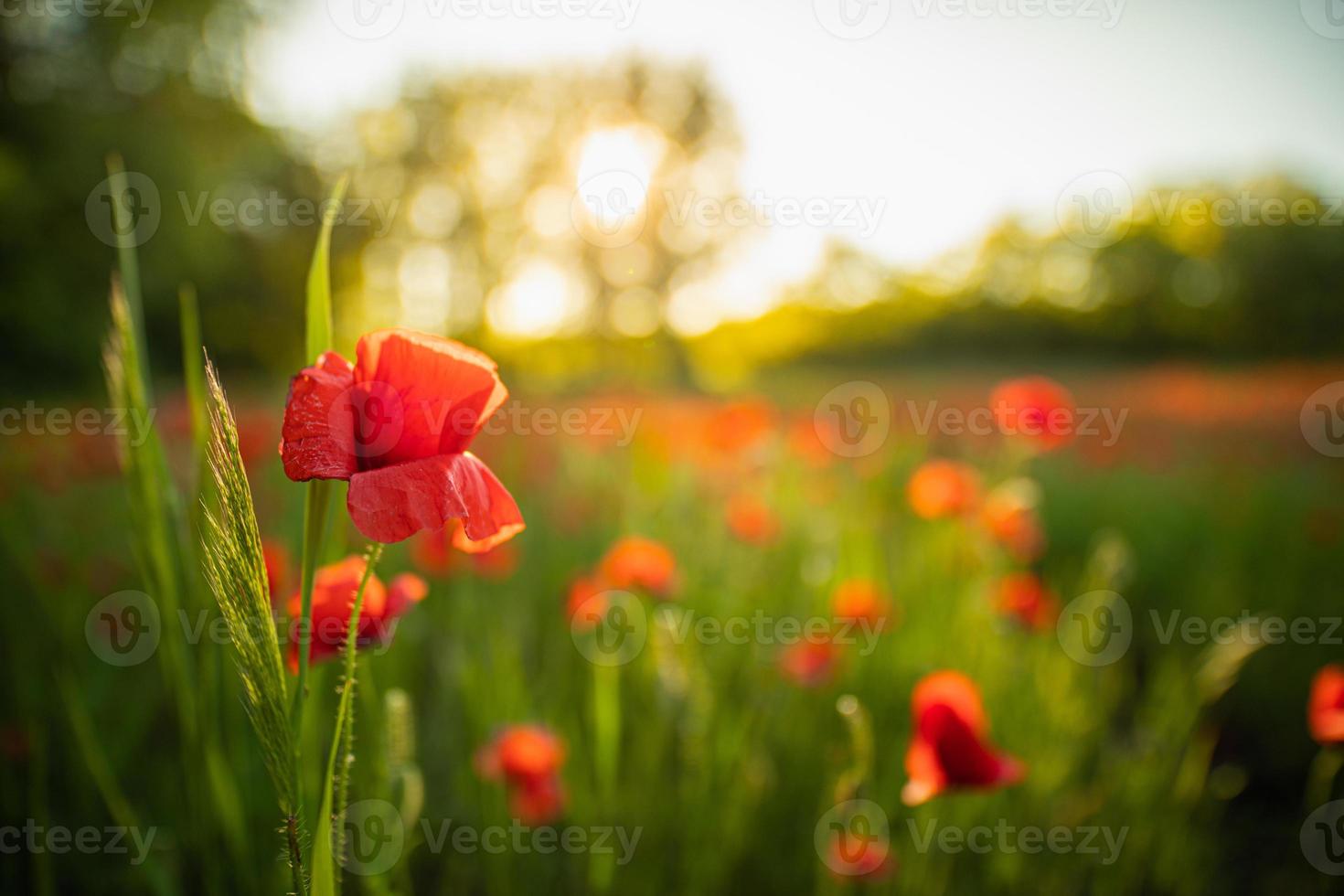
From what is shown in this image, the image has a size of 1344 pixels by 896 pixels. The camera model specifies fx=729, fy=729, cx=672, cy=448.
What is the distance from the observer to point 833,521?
2646 mm

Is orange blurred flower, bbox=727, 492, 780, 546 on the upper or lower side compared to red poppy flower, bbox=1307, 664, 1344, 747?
upper

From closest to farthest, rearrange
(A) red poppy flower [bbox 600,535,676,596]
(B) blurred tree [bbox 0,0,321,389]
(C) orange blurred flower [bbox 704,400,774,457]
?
(A) red poppy flower [bbox 600,535,676,596] < (C) orange blurred flower [bbox 704,400,774,457] < (B) blurred tree [bbox 0,0,321,389]

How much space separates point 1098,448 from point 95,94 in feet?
44.8

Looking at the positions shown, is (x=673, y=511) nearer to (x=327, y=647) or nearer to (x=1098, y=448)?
(x=327, y=647)

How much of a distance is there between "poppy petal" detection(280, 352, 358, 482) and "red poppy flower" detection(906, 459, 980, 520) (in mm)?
→ 2032

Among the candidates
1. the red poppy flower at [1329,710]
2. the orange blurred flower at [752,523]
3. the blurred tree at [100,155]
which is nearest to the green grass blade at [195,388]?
the orange blurred flower at [752,523]

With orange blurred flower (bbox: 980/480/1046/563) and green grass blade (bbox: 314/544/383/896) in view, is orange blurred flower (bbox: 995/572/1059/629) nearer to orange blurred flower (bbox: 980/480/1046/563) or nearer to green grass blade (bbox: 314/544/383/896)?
orange blurred flower (bbox: 980/480/1046/563)

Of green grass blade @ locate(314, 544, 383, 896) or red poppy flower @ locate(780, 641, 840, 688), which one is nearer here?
green grass blade @ locate(314, 544, 383, 896)

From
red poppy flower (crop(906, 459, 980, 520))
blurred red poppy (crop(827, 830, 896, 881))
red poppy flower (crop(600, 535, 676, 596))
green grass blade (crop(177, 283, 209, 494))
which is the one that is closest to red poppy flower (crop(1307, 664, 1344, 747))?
blurred red poppy (crop(827, 830, 896, 881))

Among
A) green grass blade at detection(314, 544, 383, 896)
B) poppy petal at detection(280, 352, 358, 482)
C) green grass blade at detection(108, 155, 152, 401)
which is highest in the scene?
green grass blade at detection(108, 155, 152, 401)

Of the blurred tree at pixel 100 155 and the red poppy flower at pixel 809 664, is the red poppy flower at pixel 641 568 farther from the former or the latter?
the blurred tree at pixel 100 155

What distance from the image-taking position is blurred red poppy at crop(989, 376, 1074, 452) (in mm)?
2262

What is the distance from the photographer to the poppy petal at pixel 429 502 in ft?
1.53

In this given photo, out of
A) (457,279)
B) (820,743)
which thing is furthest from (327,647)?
(457,279)
